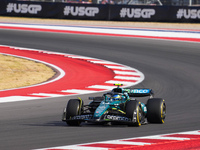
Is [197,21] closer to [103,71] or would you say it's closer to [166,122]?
[103,71]

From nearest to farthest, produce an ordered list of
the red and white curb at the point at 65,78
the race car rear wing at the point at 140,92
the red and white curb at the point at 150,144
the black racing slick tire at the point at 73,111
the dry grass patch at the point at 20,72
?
the red and white curb at the point at 150,144, the black racing slick tire at the point at 73,111, the race car rear wing at the point at 140,92, the red and white curb at the point at 65,78, the dry grass patch at the point at 20,72

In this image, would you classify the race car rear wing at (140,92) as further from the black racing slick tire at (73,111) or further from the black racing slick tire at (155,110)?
the black racing slick tire at (73,111)

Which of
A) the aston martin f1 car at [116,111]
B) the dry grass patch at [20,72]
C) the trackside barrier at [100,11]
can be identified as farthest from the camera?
the trackside barrier at [100,11]

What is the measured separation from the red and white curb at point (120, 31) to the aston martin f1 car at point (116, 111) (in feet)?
62.3

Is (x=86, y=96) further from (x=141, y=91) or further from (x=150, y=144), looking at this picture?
(x=150, y=144)

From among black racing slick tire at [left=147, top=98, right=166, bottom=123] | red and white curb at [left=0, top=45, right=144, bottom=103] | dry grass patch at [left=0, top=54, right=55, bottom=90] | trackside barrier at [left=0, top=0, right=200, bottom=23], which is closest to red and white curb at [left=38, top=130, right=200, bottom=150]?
black racing slick tire at [left=147, top=98, right=166, bottom=123]

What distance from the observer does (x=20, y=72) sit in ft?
61.9

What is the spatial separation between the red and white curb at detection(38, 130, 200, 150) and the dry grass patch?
8.07 m

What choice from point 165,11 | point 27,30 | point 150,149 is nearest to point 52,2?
point 27,30

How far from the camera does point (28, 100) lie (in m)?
13.4

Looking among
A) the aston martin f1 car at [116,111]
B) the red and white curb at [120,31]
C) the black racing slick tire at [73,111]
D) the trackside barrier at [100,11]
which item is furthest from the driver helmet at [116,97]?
the trackside barrier at [100,11]

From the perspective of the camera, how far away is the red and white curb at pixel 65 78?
14.4 metres

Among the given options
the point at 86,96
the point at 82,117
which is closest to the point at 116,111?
the point at 82,117

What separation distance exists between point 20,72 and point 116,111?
964 centimetres
